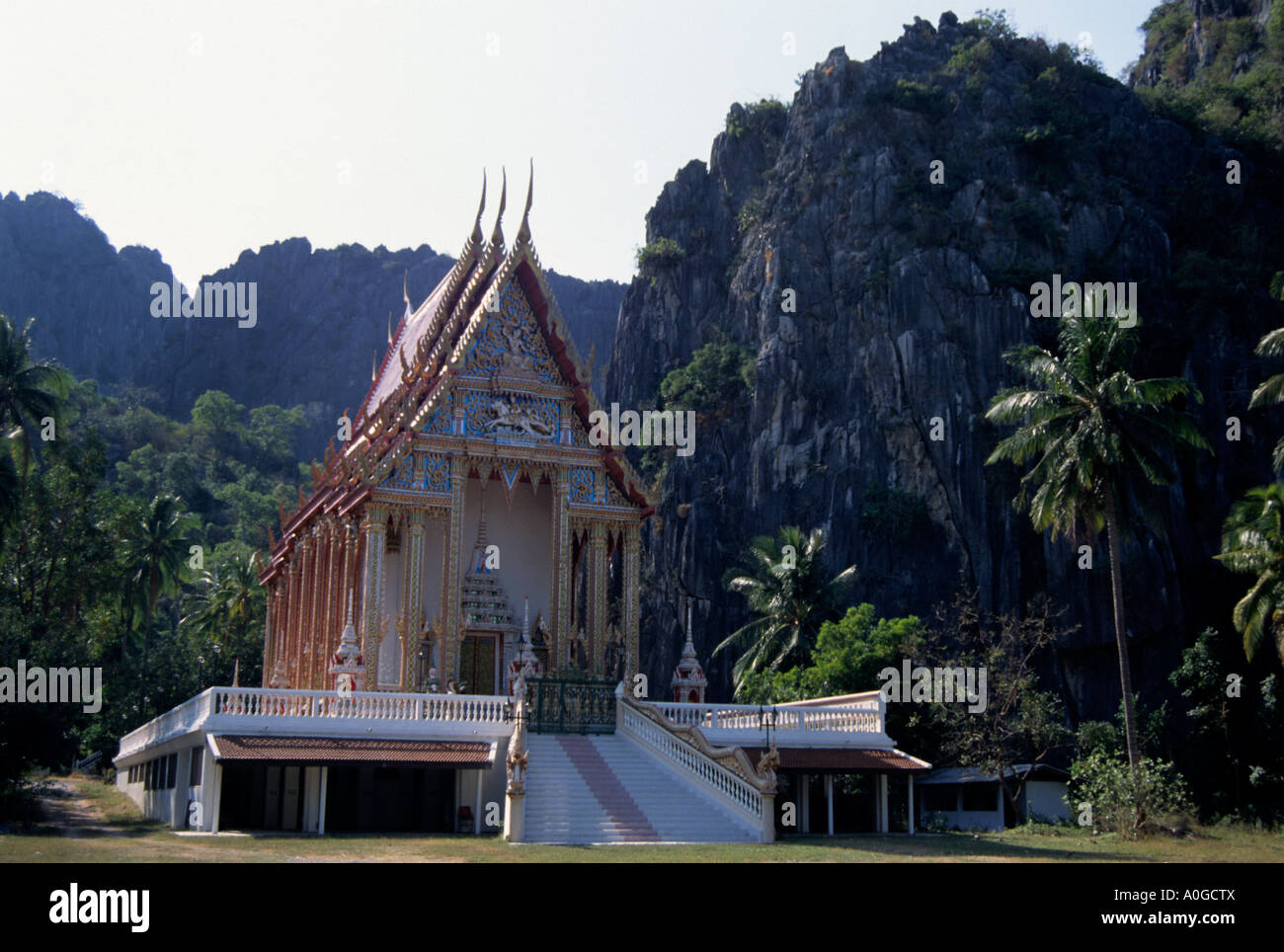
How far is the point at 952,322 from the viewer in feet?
206

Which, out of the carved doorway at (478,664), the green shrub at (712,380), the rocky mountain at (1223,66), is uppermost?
the rocky mountain at (1223,66)

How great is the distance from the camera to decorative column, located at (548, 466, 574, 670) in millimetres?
31328

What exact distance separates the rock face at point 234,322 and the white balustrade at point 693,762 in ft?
424

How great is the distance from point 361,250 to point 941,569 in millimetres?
123288

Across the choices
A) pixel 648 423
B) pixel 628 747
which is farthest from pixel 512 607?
pixel 648 423

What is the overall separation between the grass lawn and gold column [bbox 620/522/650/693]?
28.6ft

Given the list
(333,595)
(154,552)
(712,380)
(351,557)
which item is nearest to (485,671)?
(351,557)

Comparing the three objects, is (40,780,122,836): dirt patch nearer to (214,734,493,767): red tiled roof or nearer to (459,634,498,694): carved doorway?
(214,734,493,767): red tiled roof

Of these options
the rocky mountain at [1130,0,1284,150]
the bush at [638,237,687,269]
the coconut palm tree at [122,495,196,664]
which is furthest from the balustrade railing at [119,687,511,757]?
the bush at [638,237,687,269]

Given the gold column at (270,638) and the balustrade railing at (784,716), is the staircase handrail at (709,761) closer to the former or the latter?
the balustrade railing at (784,716)

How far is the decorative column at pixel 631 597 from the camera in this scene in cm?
3177

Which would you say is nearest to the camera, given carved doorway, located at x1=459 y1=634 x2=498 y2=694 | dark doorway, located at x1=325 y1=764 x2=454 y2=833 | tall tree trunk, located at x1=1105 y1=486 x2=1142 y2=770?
dark doorway, located at x1=325 y1=764 x2=454 y2=833

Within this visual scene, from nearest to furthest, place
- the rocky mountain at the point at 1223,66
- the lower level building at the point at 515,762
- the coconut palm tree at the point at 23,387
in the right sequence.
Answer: the lower level building at the point at 515,762 < the coconut palm tree at the point at 23,387 < the rocky mountain at the point at 1223,66

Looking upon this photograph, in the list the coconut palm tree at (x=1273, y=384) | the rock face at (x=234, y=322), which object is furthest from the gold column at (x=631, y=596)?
the rock face at (x=234, y=322)
